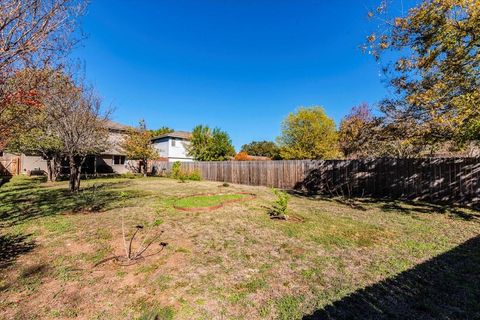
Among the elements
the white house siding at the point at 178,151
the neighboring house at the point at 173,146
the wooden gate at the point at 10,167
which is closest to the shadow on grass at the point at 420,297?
the neighboring house at the point at 173,146

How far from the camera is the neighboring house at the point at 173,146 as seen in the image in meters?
32.3

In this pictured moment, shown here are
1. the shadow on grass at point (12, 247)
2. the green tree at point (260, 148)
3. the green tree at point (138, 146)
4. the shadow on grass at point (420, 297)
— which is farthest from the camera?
the green tree at point (260, 148)

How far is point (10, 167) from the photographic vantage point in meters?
23.2

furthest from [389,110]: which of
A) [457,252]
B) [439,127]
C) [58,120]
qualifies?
[58,120]

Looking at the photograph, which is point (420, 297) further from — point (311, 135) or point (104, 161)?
point (104, 161)

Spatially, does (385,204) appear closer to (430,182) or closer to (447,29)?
(430,182)

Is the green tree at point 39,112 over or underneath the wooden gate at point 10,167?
over

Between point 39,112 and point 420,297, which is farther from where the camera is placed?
point 39,112

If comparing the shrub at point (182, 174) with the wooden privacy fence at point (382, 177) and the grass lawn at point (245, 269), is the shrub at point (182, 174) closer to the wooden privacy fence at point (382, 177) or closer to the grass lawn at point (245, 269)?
the wooden privacy fence at point (382, 177)

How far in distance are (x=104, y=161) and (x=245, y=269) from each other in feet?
92.2

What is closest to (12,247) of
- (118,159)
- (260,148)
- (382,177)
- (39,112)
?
(39,112)

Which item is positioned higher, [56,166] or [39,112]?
[39,112]

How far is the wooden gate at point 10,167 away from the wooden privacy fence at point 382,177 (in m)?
23.4

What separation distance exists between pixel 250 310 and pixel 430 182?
997 centimetres
